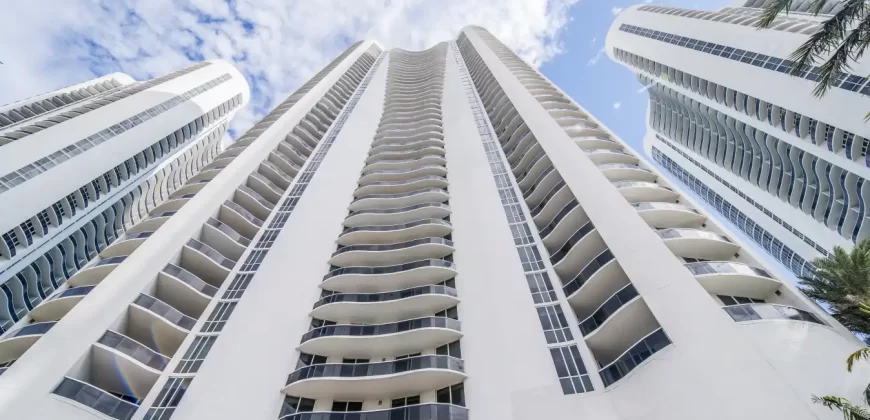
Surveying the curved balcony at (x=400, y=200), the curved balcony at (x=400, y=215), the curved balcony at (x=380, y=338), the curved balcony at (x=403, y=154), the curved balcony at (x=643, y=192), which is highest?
the curved balcony at (x=403, y=154)

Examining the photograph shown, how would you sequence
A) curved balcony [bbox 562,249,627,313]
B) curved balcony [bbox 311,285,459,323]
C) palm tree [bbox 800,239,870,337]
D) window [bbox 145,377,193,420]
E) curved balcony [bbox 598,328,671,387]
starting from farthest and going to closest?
curved balcony [bbox 311,285,459,323]
curved balcony [bbox 562,249,627,313]
window [bbox 145,377,193,420]
curved balcony [bbox 598,328,671,387]
palm tree [bbox 800,239,870,337]

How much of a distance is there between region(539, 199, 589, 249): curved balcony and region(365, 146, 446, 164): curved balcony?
680 inches

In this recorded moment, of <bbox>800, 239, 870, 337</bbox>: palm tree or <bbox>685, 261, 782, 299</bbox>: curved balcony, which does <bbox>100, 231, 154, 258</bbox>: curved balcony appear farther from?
<bbox>800, 239, 870, 337</bbox>: palm tree

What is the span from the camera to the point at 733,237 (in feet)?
70.7

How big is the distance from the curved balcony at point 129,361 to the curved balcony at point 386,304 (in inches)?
293

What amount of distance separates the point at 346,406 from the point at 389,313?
533 centimetres

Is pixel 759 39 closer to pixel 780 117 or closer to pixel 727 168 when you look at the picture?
pixel 780 117

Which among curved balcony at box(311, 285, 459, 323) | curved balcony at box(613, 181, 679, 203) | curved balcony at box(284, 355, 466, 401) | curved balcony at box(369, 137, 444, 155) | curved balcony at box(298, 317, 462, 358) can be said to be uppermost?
curved balcony at box(369, 137, 444, 155)

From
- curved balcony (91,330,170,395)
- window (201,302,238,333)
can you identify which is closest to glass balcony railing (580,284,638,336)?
window (201,302,238,333)

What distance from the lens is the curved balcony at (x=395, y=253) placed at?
25812 mm

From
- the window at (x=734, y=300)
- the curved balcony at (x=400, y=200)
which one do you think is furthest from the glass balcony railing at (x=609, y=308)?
the curved balcony at (x=400, y=200)

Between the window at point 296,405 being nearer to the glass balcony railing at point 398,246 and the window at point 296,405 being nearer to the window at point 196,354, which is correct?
the window at point 196,354

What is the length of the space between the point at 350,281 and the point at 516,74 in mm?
44951

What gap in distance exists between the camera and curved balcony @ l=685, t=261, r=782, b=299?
715 inches
